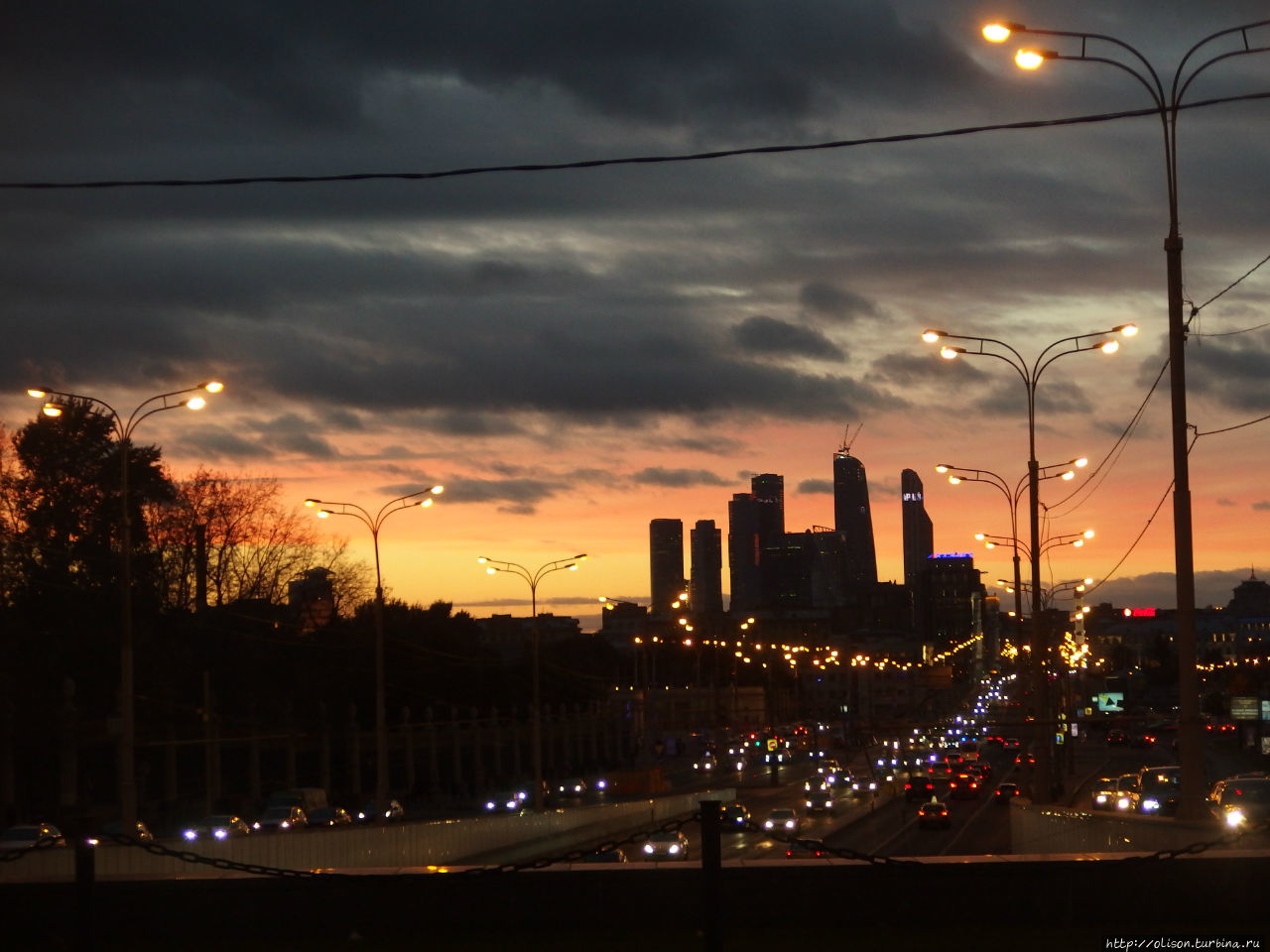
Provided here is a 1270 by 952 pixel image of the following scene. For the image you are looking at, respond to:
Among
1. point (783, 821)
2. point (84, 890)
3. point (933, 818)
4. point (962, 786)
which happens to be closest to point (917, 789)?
point (933, 818)

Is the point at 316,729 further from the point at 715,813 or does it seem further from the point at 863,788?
the point at 715,813

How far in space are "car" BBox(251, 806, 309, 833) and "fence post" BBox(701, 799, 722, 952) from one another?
37489 millimetres

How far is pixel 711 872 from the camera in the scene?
10406 mm

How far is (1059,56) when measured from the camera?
17.7m

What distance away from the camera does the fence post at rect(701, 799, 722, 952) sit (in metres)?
10.2

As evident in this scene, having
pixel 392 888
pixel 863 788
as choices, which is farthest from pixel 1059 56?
pixel 863 788

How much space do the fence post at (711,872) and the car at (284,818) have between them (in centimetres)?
3749

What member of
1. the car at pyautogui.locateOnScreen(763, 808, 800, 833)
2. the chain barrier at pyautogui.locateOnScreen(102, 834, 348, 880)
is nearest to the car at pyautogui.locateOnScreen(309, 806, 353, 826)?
the car at pyautogui.locateOnScreen(763, 808, 800, 833)

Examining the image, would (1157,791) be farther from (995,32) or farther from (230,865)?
(230,865)

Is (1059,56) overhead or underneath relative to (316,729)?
overhead

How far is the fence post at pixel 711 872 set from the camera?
1020 cm

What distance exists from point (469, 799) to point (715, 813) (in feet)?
216

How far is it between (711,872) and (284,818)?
40.2 meters

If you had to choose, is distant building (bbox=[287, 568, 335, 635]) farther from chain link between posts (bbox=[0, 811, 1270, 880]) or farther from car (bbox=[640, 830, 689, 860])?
chain link between posts (bbox=[0, 811, 1270, 880])
